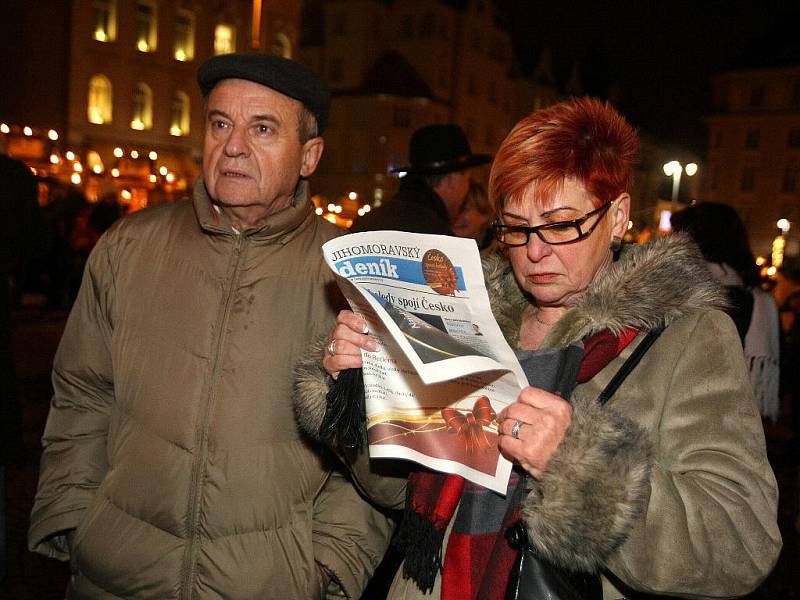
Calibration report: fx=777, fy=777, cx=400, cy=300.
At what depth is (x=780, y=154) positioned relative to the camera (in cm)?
5806

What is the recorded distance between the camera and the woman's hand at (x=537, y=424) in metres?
1.71

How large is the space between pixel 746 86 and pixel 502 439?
6564cm

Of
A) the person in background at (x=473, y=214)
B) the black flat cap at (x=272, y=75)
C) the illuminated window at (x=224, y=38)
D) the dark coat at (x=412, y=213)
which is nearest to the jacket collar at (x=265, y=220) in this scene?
the black flat cap at (x=272, y=75)

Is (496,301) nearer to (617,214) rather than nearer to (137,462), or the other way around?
(617,214)

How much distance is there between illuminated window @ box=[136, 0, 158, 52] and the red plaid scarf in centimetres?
3456

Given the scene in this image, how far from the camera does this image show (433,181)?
5082 millimetres

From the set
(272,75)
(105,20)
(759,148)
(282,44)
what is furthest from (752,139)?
(272,75)

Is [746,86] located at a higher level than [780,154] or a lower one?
higher

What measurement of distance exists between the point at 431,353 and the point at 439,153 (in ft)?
11.9

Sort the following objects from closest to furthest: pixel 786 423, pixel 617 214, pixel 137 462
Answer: pixel 617 214
pixel 137 462
pixel 786 423

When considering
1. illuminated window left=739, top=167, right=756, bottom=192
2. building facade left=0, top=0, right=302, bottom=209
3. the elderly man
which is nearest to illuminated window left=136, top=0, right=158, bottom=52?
building facade left=0, top=0, right=302, bottom=209

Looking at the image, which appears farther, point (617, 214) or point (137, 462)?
point (137, 462)

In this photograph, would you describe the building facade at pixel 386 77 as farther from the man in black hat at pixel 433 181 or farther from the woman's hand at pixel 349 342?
the woman's hand at pixel 349 342

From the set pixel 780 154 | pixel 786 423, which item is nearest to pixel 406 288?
pixel 786 423
